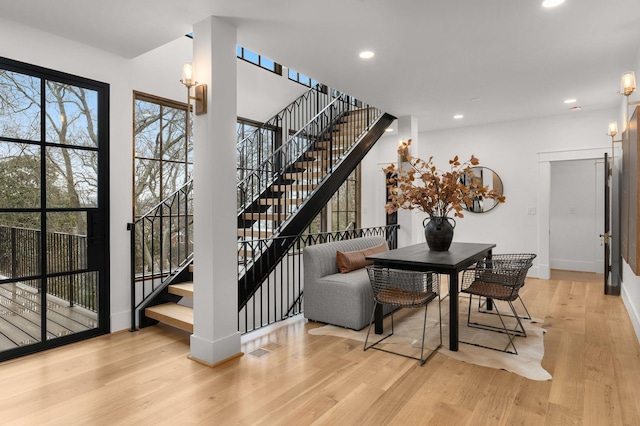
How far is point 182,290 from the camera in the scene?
12.5 feet

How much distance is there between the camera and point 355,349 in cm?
325

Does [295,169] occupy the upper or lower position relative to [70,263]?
upper

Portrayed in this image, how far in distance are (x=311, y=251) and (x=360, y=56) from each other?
2.03 meters

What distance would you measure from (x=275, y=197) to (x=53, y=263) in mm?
2708

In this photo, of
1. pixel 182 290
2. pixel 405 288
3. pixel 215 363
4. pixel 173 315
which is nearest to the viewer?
pixel 215 363

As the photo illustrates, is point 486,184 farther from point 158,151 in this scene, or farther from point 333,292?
point 158,151

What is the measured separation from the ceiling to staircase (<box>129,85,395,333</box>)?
120 cm

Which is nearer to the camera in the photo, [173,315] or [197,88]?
[197,88]

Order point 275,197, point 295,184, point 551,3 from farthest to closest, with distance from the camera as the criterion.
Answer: point 295,184, point 275,197, point 551,3

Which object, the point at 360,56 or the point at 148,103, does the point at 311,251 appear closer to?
Answer: the point at 360,56

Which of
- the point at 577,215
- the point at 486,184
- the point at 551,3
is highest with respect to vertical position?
the point at 551,3

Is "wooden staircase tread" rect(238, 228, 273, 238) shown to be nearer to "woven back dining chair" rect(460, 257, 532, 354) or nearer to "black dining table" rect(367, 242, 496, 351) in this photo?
"black dining table" rect(367, 242, 496, 351)

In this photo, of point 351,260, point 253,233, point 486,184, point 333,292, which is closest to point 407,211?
point 486,184

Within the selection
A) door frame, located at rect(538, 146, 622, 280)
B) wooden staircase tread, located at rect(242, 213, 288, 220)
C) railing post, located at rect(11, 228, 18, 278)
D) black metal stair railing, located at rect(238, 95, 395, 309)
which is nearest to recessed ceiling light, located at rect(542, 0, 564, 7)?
black metal stair railing, located at rect(238, 95, 395, 309)
